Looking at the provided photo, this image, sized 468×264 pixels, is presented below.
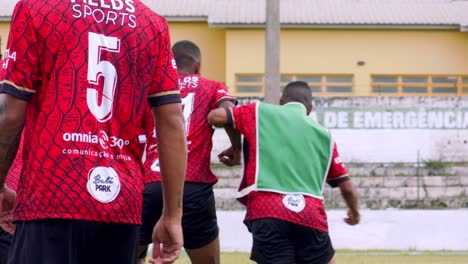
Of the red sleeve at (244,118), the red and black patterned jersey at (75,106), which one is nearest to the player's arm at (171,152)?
the red and black patterned jersey at (75,106)

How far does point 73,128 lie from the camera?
3.85 metres

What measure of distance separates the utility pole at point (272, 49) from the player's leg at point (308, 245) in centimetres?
2076

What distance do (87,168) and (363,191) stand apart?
2012cm

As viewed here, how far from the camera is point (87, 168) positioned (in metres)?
3.87

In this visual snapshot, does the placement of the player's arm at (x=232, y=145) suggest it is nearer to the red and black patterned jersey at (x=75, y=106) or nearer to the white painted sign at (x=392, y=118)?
the red and black patterned jersey at (x=75, y=106)

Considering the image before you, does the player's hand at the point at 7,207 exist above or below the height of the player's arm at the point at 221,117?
below

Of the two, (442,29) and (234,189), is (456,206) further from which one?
(442,29)

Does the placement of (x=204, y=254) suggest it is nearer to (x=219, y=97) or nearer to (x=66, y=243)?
(x=219, y=97)

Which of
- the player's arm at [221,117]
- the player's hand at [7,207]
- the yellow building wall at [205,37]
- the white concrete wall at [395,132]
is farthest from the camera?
the yellow building wall at [205,37]

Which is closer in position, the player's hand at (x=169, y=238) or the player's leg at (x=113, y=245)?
the player's leg at (x=113, y=245)

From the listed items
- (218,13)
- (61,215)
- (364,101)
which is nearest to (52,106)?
(61,215)

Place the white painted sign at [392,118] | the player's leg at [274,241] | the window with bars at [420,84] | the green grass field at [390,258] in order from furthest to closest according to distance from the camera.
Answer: the window with bars at [420,84], the white painted sign at [392,118], the green grass field at [390,258], the player's leg at [274,241]

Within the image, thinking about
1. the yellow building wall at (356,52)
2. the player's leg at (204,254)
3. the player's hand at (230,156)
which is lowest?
the player's leg at (204,254)

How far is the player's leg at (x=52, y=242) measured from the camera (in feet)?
12.5
